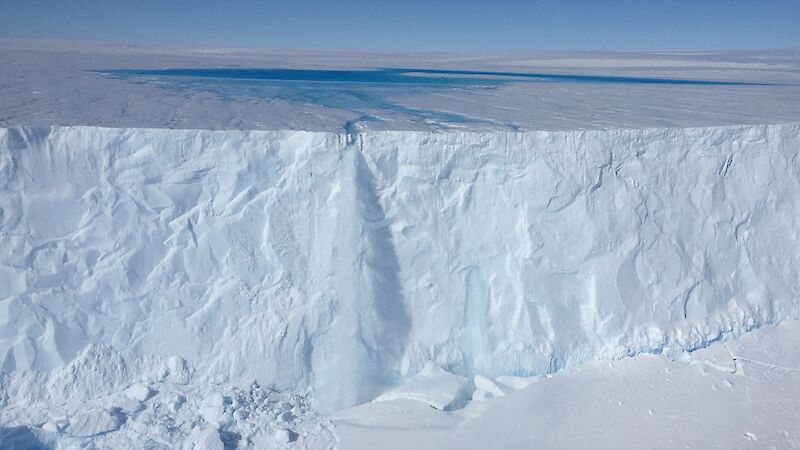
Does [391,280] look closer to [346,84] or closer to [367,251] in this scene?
[367,251]

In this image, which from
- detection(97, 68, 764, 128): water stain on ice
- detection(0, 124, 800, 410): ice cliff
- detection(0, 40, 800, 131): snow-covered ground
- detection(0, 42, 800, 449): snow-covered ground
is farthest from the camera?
detection(97, 68, 764, 128): water stain on ice

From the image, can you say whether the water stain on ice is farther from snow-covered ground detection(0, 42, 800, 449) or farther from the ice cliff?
the ice cliff

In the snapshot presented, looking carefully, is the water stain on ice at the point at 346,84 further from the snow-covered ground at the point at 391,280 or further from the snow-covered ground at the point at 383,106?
the snow-covered ground at the point at 391,280

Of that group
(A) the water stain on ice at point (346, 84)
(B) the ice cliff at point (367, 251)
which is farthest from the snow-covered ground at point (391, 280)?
(A) the water stain on ice at point (346, 84)

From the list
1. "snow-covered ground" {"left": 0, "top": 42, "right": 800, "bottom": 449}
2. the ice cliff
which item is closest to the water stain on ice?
"snow-covered ground" {"left": 0, "top": 42, "right": 800, "bottom": 449}

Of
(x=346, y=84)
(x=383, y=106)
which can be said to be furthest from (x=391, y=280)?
(x=346, y=84)
